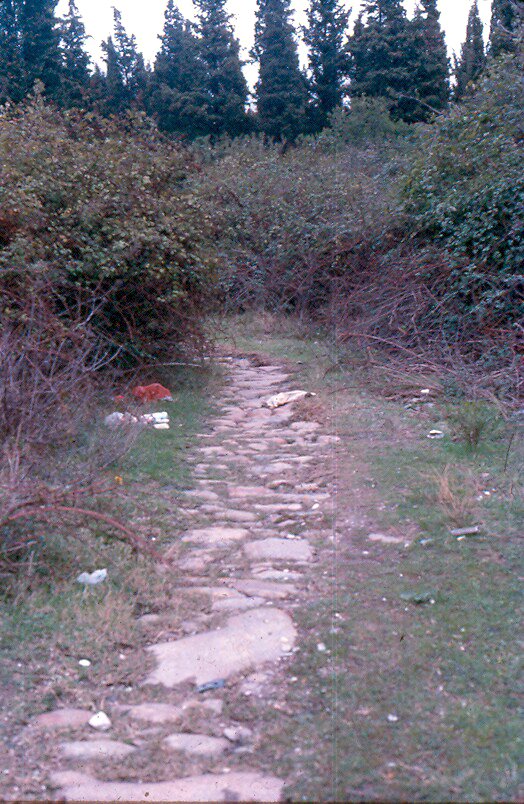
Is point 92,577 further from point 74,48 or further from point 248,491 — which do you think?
point 74,48

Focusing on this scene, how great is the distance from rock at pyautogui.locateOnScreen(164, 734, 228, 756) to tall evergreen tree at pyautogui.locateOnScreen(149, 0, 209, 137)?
3032 cm

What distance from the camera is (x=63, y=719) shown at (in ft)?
9.77

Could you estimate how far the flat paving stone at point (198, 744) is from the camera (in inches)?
108

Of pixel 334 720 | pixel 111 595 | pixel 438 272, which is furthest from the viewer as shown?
pixel 438 272

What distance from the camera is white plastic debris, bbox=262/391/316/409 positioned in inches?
337

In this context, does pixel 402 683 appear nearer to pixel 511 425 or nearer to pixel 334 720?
pixel 334 720

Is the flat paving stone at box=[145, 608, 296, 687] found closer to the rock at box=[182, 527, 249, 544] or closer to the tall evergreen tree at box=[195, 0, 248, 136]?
the rock at box=[182, 527, 249, 544]

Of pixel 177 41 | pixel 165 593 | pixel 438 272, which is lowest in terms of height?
pixel 165 593

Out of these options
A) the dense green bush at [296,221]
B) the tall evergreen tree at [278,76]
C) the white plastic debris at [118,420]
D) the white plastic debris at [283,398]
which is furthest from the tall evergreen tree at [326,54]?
the white plastic debris at [118,420]

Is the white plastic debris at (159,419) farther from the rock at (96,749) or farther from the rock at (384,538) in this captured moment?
the rock at (96,749)

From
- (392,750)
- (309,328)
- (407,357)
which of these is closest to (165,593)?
(392,750)

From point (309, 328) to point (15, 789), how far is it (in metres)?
11.1

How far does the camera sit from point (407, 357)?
9625 millimetres

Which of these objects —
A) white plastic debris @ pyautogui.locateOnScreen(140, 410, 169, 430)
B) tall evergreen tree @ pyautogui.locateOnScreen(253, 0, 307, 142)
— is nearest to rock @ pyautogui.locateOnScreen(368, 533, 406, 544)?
white plastic debris @ pyautogui.locateOnScreen(140, 410, 169, 430)
